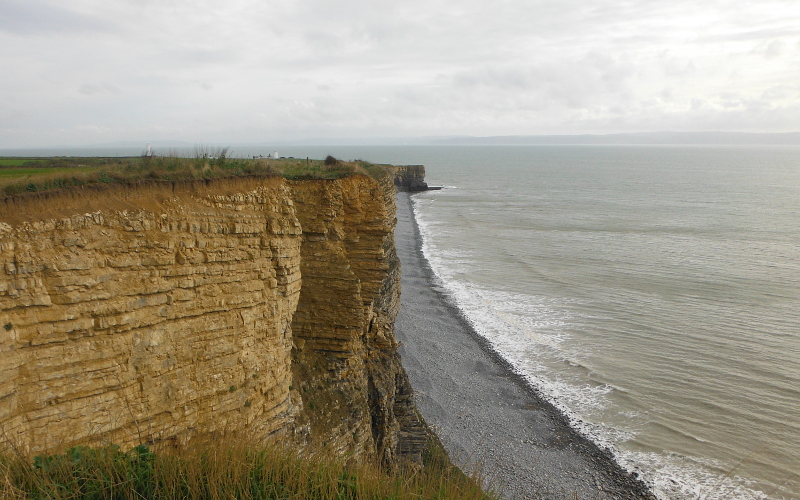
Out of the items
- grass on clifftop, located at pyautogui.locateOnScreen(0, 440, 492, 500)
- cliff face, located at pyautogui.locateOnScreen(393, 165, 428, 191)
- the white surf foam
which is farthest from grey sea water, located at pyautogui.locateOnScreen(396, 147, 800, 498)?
cliff face, located at pyautogui.locateOnScreen(393, 165, 428, 191)

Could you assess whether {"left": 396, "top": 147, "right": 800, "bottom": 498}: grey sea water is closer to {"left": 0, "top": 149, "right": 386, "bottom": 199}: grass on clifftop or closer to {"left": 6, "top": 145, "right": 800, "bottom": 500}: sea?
{"left": 6, "top": 145, "right": 800, "bottom": 500}: sea

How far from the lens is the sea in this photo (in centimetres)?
1825

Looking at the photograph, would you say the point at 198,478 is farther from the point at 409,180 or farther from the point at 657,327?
the point at 409,180

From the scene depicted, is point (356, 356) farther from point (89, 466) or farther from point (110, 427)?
point (89, 466)

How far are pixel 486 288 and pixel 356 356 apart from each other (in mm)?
24994

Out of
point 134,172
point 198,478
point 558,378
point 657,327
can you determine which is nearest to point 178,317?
point 134,172

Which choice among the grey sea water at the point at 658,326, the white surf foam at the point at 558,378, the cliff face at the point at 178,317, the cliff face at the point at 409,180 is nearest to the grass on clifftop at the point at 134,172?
the cliff face at the point at 178,317

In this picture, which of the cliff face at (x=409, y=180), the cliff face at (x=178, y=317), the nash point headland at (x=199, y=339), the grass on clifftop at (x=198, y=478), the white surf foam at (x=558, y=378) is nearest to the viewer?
the grass on clifftop at (x=198, y=478)

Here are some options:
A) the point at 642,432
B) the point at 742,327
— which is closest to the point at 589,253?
the point at 742,327

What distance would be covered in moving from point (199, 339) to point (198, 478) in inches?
126

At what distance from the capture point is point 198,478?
5.77 metres

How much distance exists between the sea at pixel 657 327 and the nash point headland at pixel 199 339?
315 inches

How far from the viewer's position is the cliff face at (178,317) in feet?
22.0

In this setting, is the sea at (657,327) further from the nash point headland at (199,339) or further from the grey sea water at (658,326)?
the nash point headland at (199,339)
